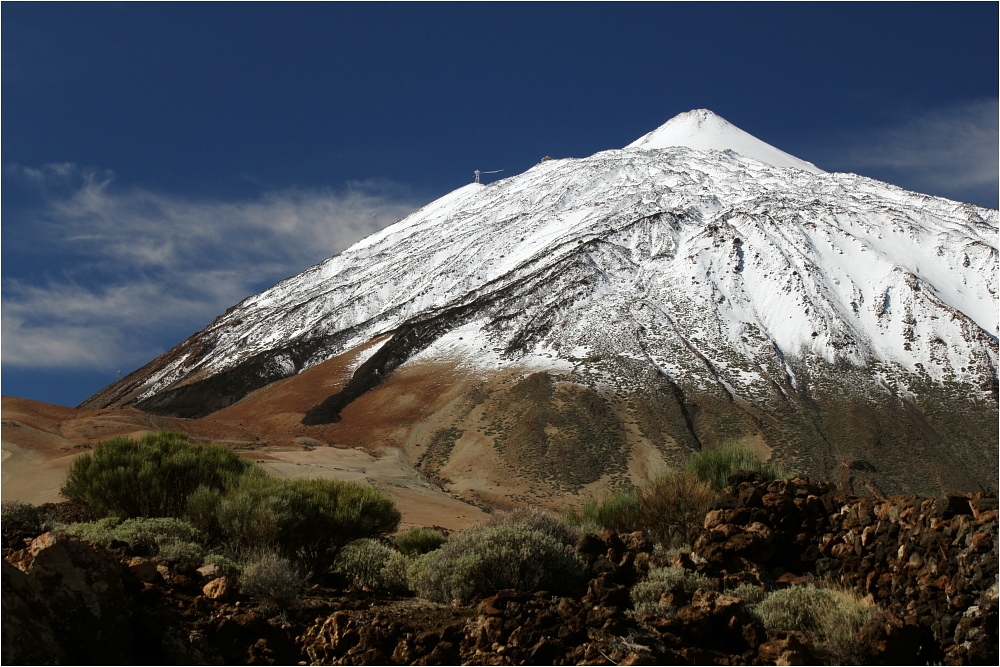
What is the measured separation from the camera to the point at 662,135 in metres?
177

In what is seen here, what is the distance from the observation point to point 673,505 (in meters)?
19.0

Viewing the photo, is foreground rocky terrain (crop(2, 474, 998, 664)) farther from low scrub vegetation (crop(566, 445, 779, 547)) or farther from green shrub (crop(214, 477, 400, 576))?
low scrub vegetation (crop(566, 445, 779, 547))

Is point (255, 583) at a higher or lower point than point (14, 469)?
lower

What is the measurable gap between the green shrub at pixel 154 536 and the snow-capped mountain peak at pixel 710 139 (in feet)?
506

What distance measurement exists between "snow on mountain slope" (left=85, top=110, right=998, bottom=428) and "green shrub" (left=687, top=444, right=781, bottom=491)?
4298 centimetres

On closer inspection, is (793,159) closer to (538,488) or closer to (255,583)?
(538,488)

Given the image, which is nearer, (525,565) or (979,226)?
(525,565)

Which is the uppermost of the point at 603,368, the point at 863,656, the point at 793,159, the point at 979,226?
the point at 793,159

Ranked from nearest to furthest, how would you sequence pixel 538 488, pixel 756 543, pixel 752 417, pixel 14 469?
1. pixel 756 543
2. pixel 14 469
3. pixel 538 488
4. pixel 752 417

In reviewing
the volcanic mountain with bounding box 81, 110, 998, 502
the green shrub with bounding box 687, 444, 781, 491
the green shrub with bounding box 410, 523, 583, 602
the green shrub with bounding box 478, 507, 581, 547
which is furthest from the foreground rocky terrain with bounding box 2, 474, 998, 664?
the volcanic mountain with bounding box 81, 110, 998, 502

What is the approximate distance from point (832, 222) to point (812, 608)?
9334 cm

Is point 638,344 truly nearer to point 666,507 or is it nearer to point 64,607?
point 666,507

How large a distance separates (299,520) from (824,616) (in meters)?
8.14

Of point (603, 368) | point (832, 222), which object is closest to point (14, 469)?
point (603, 368)
